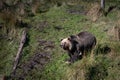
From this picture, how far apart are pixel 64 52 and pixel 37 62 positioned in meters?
0.92

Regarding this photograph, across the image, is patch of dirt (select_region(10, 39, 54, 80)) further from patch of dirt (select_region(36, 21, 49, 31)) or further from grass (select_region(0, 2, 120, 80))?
patch of dirt (select_region(36, 21, 49, 31))

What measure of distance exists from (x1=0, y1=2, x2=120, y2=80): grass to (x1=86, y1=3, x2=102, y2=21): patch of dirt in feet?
0.73

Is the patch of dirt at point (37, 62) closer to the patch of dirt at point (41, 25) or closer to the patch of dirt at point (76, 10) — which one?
the patch of dirt at point (41, 25)

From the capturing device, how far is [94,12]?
36.4 feet

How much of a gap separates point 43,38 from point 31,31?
0.75 m

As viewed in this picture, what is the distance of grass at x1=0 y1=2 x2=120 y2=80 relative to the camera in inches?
268

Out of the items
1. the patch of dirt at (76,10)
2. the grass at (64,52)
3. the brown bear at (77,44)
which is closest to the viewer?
the grass at (64,52)

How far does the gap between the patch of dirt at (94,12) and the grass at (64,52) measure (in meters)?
0.22

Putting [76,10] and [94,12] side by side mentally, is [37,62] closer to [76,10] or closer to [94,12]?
[94,12]

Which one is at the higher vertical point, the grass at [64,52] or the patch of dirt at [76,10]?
the patch of dirt at [76,10]

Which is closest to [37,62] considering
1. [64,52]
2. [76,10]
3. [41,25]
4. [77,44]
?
[64,52]

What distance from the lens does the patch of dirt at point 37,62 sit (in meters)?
7.12

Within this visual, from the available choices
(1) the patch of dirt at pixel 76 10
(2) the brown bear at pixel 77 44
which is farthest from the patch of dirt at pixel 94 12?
(2) the brown bear at pixel 77 44

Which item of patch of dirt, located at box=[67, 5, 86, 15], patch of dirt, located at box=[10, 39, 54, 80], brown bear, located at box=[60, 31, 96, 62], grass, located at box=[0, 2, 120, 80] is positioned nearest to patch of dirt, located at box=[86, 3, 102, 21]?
grass, located at box=[0, 2, 120, 80]
